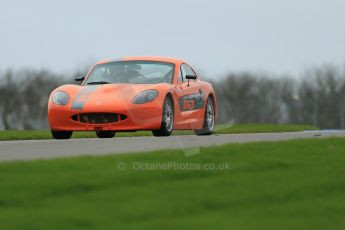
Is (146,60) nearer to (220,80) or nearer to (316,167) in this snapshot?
(316,167)

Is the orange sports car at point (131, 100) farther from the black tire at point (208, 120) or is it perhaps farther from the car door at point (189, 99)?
the black tire at point (208, 120)

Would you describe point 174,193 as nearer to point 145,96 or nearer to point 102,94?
point 145,96

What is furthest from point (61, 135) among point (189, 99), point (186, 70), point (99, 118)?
point (186, 70)

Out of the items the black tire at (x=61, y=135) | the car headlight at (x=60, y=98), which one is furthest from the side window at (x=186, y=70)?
the car headlight at (x=60, y=98)

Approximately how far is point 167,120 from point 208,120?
2.04 meters

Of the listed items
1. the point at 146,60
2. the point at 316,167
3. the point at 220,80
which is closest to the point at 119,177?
the point at 316,167

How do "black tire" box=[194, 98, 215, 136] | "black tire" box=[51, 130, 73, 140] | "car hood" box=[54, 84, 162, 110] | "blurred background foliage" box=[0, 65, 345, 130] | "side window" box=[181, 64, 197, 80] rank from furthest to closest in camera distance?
1. "blurred background foliage" box=[0, 65, 345, 130]
2. "black tire" box=[194, 98, 215, 136]
3. "side window" box=[181, 64, 197, 80]
4. "black tire" box=[51, 130, 73, 140]
5. "car hood" box=[54, 84, 162, 110]

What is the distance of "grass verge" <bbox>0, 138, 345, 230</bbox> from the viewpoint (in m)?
4.56

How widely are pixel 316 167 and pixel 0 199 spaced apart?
10.9 ft

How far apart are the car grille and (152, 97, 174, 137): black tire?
80cm

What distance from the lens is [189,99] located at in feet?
44.1

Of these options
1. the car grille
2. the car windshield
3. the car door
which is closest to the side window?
the car door

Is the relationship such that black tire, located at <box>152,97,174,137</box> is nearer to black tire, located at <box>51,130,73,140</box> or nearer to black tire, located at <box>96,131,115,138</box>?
black tire, located at <box>51,130,73,140</box>

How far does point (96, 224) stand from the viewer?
14.6ft
